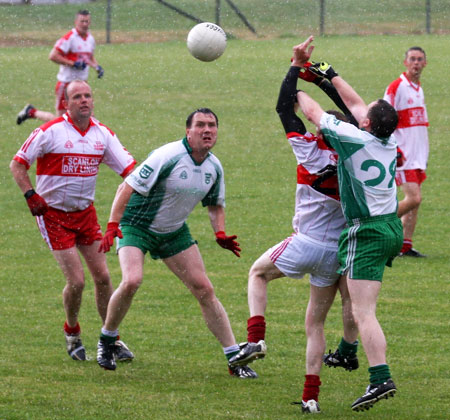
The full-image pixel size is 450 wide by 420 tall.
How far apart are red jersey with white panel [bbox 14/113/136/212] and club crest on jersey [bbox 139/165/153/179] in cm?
84

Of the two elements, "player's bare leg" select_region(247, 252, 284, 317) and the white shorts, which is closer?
the white shorts

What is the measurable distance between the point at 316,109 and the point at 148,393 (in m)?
2.41

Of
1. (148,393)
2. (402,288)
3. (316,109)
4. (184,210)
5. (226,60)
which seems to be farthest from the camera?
(226,60)

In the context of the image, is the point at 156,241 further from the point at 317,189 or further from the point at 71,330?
Result: the point at 317,189

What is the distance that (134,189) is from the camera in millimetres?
7551

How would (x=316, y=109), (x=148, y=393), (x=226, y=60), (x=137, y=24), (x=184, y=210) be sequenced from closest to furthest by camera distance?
1. (x=316, y=109)
2. (x=148, y=393)
3. (x=184, y=210)
4. (x=226, y=60)
5. (x=137, y=24)

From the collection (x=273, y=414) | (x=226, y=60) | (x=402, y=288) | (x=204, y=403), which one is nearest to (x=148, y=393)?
(x=204, y=403)

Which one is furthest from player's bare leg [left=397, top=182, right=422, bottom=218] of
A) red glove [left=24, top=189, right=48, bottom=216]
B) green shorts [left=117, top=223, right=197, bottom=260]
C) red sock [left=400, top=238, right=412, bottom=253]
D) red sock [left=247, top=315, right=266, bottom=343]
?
red glove [left=24, top=189, right=48, bottom=216]

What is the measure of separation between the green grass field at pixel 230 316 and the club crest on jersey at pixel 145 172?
62.1 inches

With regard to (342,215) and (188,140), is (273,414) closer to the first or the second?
(342,215)

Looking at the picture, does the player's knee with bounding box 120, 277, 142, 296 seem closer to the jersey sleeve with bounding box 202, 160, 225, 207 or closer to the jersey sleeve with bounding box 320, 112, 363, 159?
the jersey sleeve with bounding box 202, 160, 225, 207

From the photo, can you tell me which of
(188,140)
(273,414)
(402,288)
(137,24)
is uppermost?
(137,24)

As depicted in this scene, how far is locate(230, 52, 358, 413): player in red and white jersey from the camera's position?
6.96 meters

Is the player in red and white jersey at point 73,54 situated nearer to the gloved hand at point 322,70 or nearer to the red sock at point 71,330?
the red sock at point 71,330
